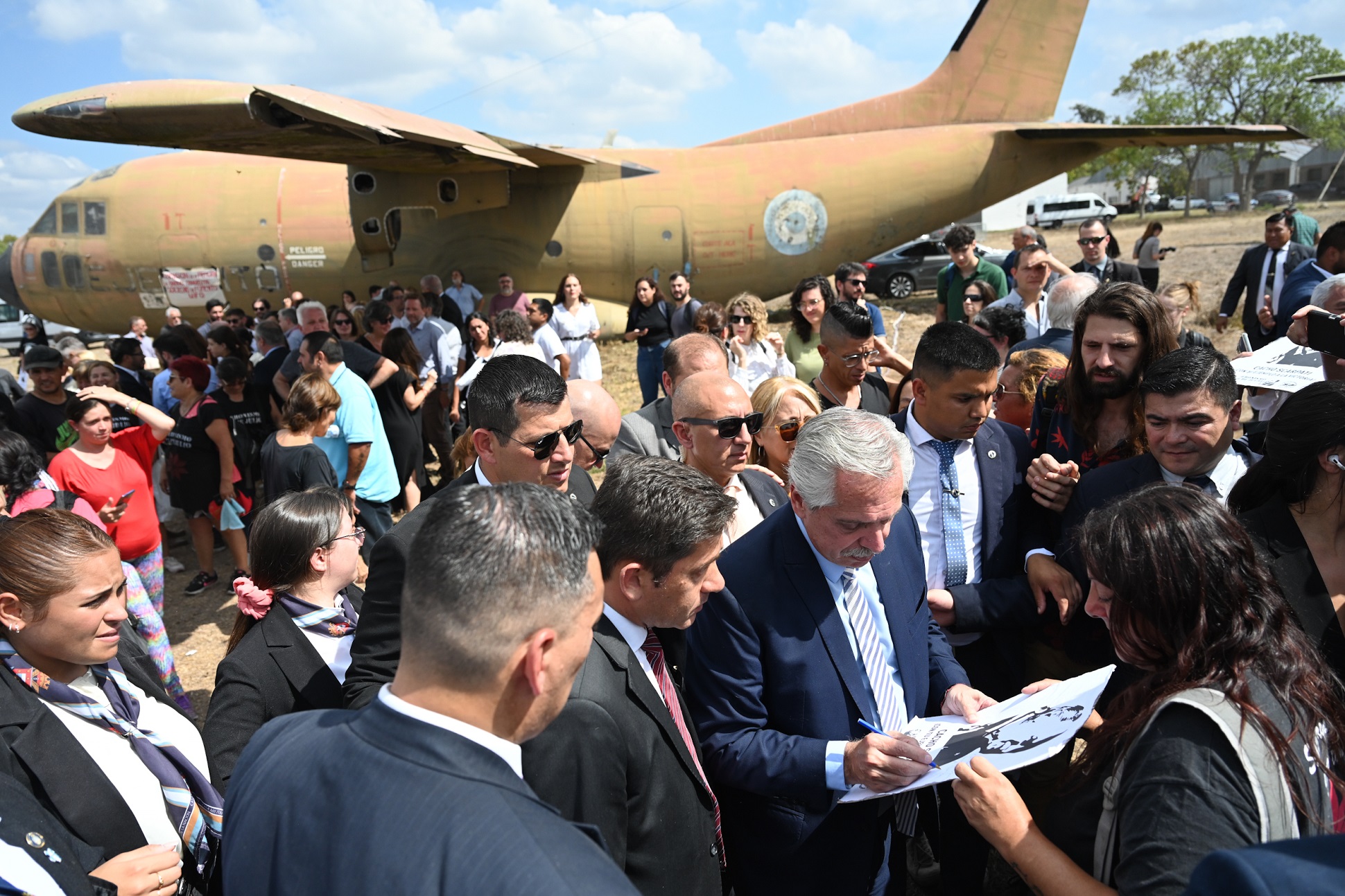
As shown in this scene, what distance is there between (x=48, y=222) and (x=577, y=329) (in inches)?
429

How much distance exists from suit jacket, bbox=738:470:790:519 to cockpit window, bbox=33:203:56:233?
15.6m

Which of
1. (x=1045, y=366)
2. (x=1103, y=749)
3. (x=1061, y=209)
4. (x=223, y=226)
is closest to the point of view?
(x=1103, y=749)

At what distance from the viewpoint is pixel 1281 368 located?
3.67 meters

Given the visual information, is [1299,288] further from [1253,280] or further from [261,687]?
[261,687]

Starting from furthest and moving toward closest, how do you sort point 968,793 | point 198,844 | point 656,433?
point 656,433
point 198,844
point 968,793

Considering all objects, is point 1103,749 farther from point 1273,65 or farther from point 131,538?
point 1273,65

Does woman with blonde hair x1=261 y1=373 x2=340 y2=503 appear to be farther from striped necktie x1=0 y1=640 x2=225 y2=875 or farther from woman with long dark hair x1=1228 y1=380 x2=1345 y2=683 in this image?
woman with long dark hair x1=1228 y1=380 x2=1345 y2=683

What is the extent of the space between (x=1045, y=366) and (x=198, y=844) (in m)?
4.37

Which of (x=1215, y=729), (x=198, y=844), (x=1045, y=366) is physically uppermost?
(x=1045, y=366)

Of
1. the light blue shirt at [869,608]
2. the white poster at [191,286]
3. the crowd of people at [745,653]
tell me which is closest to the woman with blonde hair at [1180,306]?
the crowd of people at [745,653]

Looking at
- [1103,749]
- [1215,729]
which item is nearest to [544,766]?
[1103,749]

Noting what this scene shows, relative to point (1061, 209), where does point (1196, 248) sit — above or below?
below

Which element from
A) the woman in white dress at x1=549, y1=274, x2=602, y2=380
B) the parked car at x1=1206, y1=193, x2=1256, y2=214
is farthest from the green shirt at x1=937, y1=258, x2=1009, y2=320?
the parked car at x1=1206, y1=193, x2=1256, y2=214

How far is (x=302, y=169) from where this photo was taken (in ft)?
44.9
